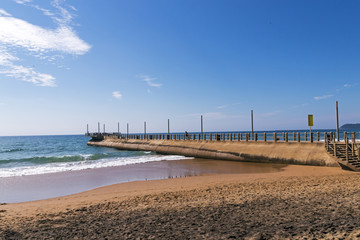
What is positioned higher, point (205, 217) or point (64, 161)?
point (205, 217)

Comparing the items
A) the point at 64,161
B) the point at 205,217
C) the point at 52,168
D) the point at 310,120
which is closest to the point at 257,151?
the point at 310,120

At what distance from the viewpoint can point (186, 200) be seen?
9.81 metres

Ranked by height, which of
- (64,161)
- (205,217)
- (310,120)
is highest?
(310,120)

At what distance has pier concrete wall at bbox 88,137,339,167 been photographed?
2114 cm

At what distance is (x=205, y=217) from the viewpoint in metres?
7.37

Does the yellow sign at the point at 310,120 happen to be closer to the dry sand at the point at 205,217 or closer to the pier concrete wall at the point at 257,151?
the pier concrete wall at the point at 257,151

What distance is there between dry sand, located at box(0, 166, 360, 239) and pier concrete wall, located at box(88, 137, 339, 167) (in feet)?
35.7

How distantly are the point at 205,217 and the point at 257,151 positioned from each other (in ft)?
67.9

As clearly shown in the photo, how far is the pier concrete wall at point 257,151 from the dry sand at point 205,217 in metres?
10.9

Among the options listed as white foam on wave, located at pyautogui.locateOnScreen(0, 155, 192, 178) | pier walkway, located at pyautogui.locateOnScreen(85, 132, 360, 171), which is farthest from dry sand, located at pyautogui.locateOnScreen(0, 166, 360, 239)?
white foam on wave, located at pyautogui.locateOnScreen(0, 155, 192, 178)

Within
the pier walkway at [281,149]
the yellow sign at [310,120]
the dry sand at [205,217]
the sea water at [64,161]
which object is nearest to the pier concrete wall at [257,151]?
the pier walkway at [281,149]

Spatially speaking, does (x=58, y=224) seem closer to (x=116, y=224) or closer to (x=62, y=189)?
(x=116, y=224)

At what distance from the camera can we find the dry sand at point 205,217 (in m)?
6.06

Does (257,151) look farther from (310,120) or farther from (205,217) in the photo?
(205,217)
